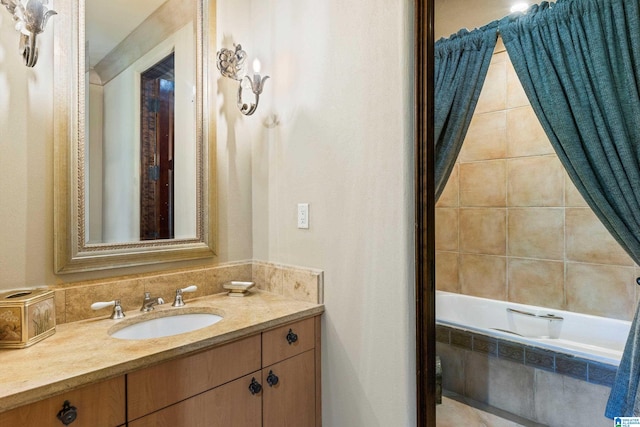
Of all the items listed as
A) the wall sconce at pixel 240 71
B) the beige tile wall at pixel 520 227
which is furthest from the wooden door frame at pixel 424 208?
the wall sconce at pixel 240 71

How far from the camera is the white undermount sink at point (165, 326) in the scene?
1.29 metres

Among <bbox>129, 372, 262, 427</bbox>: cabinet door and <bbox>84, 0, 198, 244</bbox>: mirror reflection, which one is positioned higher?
<bbox>84, 0, 198, 244</bbox>: mirror reflection

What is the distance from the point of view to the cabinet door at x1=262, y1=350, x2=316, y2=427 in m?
1.28

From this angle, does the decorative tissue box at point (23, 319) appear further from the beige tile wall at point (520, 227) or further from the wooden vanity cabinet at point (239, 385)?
the beige tile wall at point (520, 227)

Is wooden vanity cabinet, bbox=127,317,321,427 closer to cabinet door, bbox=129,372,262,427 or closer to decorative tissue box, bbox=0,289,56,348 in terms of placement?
cabinet door, bbox=129,372,262,427

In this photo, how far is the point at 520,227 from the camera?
2283mm

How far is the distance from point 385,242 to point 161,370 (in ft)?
2.87

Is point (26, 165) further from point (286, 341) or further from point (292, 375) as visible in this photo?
point (292, 375)

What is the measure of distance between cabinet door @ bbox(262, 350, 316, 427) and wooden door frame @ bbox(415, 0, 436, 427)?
1.53ft

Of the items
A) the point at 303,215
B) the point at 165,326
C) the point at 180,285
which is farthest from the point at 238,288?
the point at 303,215

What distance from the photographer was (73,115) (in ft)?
4.21

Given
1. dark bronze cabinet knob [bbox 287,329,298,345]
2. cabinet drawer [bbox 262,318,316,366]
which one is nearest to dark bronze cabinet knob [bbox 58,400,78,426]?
cabinet drawer [bbox 262,318,316,366]

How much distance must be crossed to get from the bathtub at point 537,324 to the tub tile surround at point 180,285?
0.73 m

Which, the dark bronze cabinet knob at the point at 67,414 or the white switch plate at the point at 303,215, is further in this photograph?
the white switch plate at the point at 303,215
